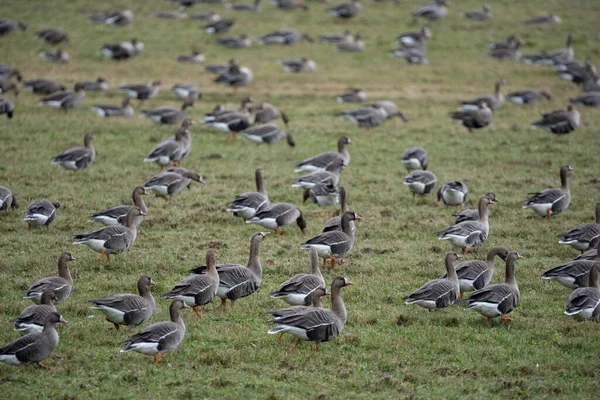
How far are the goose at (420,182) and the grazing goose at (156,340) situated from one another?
9.44 m

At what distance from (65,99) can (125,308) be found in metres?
17.2

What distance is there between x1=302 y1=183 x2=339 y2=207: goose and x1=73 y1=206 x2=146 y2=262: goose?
516 centimetres

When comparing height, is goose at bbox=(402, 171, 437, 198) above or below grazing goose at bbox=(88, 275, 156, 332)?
below

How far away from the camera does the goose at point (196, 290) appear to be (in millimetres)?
11531

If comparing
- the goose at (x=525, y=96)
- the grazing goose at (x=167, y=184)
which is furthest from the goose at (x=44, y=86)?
the goose at (x=525, y=96)

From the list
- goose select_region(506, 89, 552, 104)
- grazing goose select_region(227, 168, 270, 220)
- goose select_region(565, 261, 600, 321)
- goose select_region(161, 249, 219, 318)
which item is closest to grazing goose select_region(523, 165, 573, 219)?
goose select_region(565, 261, 600, 321)

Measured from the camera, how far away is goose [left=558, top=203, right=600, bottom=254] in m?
14.9

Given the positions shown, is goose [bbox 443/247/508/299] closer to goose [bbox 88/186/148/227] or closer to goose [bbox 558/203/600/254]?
goose [bbox 558/203/600/254]

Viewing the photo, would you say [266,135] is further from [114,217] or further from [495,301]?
[495,301]

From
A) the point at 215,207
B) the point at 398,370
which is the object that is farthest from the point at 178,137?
→ the point at 398,370

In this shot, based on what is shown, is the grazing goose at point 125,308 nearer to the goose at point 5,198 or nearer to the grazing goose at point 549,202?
the goose at point 5,198

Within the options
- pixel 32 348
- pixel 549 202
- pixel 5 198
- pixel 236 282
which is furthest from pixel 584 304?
pixel 5 198

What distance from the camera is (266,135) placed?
24.0 m

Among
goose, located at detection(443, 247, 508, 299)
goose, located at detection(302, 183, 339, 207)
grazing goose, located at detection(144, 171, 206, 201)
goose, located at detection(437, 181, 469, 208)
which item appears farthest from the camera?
goose, located at detection(302, 183, 339, 207)
